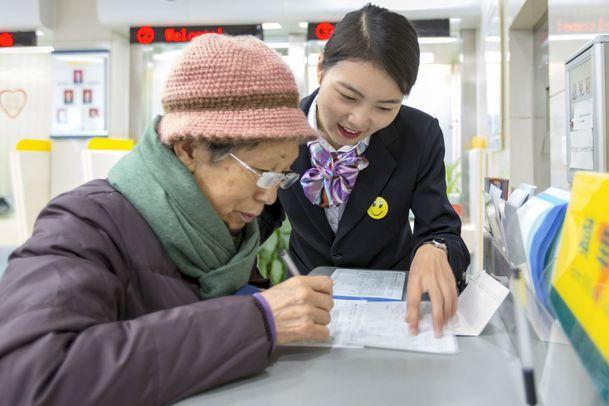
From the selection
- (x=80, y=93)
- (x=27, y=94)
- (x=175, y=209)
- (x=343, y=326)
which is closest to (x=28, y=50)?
(x=27, y=94)

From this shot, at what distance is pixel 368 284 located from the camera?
1480 mm

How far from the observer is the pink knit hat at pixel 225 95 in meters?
0.95

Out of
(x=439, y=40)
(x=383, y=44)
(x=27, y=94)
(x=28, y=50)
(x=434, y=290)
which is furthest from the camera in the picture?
(x=27, y=94)

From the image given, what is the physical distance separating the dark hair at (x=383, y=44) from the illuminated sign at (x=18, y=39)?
17.4ft

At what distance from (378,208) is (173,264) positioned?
816mm

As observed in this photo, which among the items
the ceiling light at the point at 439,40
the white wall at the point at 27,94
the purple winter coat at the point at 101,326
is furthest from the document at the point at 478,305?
the white wall at the point at 27,94

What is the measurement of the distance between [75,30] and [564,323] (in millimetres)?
5938

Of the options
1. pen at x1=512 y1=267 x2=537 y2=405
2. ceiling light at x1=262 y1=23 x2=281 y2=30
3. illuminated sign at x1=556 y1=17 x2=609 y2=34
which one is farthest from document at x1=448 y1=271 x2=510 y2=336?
ceiling light at x1=262 y1=23 x2=281 y2=30

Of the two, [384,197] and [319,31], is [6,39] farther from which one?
[384,197]

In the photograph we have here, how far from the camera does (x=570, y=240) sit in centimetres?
77

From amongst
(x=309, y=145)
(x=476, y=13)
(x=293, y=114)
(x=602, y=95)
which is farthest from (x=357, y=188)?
(x=476, y=13)

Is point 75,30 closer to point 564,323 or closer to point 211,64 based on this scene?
point 211,64

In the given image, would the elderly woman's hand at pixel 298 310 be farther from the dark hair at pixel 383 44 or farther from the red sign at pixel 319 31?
the red sign at pixel 319 31

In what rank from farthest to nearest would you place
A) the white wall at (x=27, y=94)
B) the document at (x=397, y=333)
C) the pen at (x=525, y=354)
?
the white wall at (x=27, y=94)
the document at (x=397, y=333)
the pen at (x=525, y=354)
